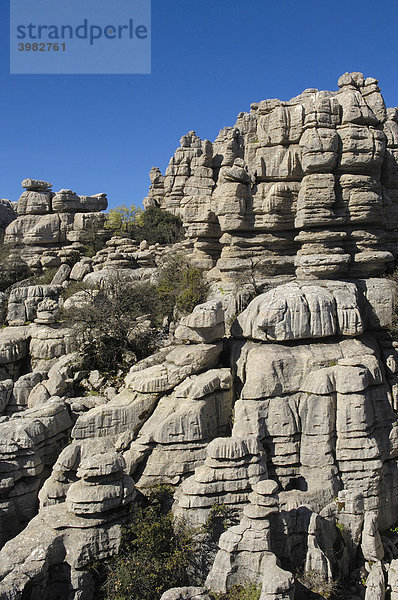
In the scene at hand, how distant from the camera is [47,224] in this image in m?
29.4

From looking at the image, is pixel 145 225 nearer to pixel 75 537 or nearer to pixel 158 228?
pixel 158 228

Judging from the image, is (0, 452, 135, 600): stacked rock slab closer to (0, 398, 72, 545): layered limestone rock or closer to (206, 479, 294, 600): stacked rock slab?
(0, 398, 72, 545): layered limestone rock

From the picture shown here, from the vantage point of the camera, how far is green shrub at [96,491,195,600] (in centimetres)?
861

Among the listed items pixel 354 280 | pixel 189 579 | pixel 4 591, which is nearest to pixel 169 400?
pixel 189 579

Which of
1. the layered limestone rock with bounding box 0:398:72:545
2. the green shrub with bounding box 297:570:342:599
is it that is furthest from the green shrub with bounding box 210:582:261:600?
the layered limestone rock with bounding box 0:398:72:545

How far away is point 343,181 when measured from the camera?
14.9 meters

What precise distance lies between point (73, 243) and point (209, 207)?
43.2ft

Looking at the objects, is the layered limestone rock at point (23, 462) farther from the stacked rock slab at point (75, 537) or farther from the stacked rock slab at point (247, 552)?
the stacked rock slab at point (247, 552)

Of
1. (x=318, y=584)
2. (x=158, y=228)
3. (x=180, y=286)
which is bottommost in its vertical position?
(x=318, y=584)

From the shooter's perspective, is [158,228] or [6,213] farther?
[6,213]

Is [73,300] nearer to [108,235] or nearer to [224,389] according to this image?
[224,389]

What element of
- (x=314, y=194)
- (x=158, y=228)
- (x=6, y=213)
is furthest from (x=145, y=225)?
(x=314, y=194)

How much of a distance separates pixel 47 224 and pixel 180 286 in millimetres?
15141

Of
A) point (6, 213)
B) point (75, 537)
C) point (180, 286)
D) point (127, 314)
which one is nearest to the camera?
point (75, 537)
